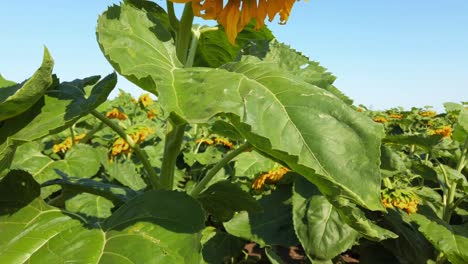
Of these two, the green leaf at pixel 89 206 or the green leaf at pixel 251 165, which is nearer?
the green leaf at pixel 89 206

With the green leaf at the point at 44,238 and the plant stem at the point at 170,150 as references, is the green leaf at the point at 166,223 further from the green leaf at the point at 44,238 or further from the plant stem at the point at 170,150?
the plant stem at the point at 170,150

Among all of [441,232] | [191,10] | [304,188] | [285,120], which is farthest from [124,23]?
[441,232]

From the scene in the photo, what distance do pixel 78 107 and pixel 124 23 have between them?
0.75 ft

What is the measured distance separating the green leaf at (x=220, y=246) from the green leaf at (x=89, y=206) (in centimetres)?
56

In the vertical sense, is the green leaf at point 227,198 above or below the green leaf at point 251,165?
above

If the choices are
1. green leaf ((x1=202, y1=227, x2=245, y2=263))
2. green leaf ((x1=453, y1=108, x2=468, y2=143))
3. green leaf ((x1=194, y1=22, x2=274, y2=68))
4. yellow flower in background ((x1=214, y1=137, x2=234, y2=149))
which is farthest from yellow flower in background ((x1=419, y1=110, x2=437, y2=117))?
green leaf ((x1=194, y1=22, x2=274, y2=68))

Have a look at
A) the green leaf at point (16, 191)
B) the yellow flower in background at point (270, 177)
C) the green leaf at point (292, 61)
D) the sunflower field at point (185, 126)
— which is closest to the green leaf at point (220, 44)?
the sunflower field at point (185, 126)

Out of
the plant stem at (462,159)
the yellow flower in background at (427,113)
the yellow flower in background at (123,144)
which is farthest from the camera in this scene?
the yellow flower in background at (427,113)

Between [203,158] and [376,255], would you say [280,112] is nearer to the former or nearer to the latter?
[376,255]

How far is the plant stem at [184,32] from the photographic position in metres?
1.23

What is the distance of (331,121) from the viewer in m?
0.90

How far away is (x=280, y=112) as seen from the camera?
0.90 meters

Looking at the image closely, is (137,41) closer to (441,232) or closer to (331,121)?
(331,121)

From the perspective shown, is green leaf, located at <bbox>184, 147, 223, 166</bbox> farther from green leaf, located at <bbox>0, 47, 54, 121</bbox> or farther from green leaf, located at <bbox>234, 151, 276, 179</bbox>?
green leaf, located at <bbox>0, 47, 54, 121</bbox>
